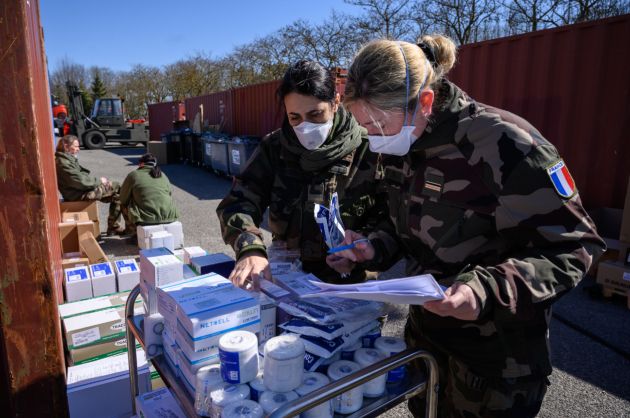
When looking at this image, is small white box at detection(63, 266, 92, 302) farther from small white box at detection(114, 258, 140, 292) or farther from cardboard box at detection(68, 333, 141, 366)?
cardboard box at detection(68, 333, 141, 366)

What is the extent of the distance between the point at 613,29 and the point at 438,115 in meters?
4.82

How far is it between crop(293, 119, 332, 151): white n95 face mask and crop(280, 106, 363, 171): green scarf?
0.02 m

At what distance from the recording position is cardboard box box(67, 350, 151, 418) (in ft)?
6.97

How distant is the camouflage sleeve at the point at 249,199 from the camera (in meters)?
1.90

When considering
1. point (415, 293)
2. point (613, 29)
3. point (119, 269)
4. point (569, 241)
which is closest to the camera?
point (415, 293)

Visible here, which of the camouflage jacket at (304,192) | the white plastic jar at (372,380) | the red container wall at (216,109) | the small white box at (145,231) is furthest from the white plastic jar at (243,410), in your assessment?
the red container wall at (216,109)

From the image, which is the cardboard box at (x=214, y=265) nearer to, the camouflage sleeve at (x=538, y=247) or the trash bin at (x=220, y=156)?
the camouflage sleeve at (x=538, y=247)

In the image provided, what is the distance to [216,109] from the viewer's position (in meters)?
16.1

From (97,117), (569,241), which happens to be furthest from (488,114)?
(97,117)

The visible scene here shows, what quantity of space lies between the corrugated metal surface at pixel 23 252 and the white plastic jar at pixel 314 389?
3.78 ft

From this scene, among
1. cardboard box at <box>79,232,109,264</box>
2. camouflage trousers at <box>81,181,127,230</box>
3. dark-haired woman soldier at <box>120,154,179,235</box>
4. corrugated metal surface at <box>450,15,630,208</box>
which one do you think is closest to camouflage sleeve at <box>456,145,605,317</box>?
cardboard box at <box>79,232,109,264</box>

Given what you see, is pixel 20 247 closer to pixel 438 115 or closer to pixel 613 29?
pixel 438 115

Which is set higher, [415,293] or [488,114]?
[488,114]

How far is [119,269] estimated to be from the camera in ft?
11.0
